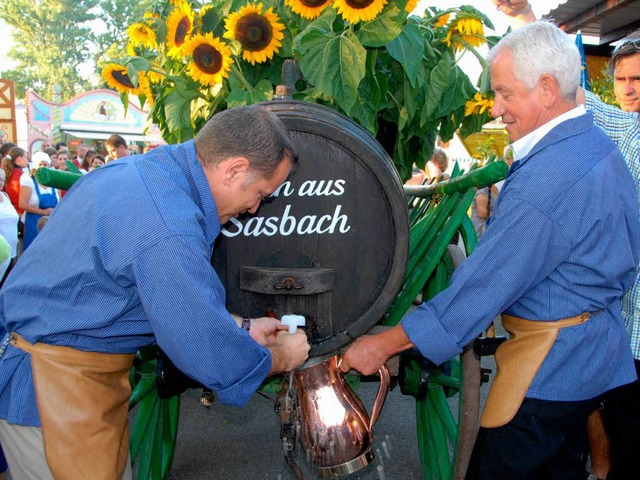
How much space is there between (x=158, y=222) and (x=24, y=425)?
2.22 ft

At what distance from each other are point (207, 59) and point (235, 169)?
1.05 metres

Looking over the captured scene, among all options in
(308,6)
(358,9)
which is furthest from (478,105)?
(308,6)

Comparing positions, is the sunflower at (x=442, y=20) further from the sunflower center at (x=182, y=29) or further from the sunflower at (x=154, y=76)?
the sunflower at (x=154, y=76)

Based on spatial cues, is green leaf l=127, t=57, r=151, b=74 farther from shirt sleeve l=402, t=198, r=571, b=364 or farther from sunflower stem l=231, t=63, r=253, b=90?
shirt sleeve l=402, t=198, r=571, b=364

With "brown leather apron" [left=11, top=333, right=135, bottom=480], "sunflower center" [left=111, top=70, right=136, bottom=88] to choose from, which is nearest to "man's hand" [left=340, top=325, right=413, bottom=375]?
"brown leather apron" [left=11, top=333, right=135, bottom=480]

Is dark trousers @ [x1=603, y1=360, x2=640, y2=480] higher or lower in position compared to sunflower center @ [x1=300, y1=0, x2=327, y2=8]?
lower

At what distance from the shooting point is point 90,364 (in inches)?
59.5

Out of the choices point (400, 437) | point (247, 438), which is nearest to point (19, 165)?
point (247, 438)

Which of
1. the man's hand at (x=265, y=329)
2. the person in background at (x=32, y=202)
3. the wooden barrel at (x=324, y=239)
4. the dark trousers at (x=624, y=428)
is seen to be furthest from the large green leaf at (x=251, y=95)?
the person in background at (x=32, y=202)

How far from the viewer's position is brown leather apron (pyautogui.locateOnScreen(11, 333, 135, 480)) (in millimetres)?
1474

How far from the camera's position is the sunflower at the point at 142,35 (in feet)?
9.18

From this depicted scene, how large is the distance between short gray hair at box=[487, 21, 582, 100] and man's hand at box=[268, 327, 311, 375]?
99cm

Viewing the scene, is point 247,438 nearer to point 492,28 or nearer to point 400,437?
point 400,437

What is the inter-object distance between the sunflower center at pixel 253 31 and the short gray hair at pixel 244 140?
876mm
